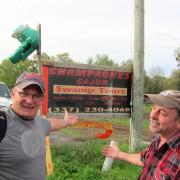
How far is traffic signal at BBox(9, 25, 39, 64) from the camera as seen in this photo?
24.1 ft

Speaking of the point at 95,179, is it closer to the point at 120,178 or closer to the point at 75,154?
the point at 120,178

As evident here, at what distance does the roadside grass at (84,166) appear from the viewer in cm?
664

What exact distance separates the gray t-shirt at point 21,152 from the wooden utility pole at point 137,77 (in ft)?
19.4

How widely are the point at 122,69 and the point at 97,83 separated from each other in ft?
2.52

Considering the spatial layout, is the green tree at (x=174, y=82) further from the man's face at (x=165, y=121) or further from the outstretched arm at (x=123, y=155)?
the man's face at (x=165, y=121)

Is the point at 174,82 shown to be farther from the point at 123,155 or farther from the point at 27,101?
the point at 27,101

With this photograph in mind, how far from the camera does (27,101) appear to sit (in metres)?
3.24

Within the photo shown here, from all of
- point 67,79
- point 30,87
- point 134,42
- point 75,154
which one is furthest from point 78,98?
point 30,87

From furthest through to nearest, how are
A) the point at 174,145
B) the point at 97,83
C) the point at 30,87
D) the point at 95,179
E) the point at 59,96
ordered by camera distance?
1. the point at 97,83
2. the point at 59,96
3. the point at 95,179
4. the point at 30,87
5. the point at 174,145

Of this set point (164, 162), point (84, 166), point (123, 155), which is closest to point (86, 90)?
point (84, 166)

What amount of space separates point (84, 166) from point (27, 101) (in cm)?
434

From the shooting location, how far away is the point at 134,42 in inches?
356

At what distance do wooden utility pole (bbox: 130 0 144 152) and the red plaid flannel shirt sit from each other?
19.4 feet

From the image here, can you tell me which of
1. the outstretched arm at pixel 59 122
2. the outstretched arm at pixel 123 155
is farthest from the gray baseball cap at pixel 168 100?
the outstretched arm at pixel 59 122
